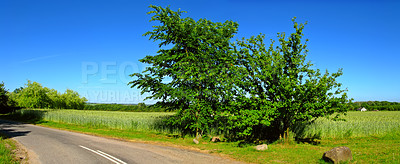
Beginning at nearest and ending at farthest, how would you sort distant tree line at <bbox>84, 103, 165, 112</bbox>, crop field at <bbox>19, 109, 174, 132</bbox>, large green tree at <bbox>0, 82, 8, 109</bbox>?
1. crop field at <bbox>19, 109, 174, 132</bbox>
2. large green tree at <bbox>0, 82, 8, 109</bbox>
3. distant tree line at <bbox>84, 103, 165, 112</bbox>

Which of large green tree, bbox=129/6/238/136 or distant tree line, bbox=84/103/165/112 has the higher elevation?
large green tree, bbox=129/6/238/136

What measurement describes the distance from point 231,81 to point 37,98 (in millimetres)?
52476

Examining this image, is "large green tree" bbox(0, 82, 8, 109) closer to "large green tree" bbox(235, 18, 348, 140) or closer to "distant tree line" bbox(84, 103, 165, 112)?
"distant tree line" bbox(84, 103, 165, 112)

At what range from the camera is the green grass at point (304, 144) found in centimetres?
1109

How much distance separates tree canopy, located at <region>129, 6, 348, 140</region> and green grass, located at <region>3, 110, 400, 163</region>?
66.9 inches

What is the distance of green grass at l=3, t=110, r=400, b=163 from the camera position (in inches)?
437

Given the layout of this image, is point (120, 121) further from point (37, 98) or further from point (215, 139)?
point (37, 98)

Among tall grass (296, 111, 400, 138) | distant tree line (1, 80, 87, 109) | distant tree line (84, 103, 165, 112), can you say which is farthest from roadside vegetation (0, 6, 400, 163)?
distant tree line (84, 103, 165, 112)

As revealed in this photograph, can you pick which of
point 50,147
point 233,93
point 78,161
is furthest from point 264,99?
point 50,147

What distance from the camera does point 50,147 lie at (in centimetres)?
1413

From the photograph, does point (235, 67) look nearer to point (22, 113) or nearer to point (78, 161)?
point (78, 161)

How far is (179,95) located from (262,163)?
8.75 m

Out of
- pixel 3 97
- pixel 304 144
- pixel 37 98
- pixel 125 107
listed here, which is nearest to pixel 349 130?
pixel 304 144

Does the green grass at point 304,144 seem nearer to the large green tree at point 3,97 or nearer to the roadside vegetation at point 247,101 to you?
the roadside vegetation at point 247,101
